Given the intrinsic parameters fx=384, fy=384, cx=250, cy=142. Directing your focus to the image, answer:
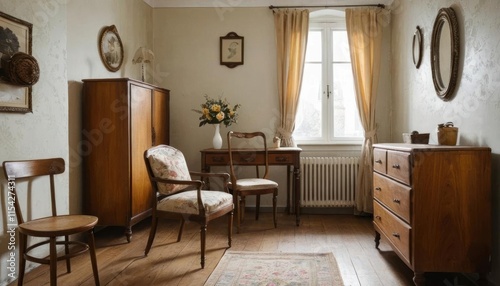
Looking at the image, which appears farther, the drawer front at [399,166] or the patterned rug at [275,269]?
the patterned rug at [275,269]

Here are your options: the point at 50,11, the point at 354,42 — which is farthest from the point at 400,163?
the point at 50,11

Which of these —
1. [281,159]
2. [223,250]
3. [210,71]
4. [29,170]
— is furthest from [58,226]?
[210,71]

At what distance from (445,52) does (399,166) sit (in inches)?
43.9

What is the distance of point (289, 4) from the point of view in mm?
4789

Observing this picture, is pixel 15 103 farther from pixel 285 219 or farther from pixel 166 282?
pixel 285 219

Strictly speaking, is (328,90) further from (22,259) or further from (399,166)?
(22,259)

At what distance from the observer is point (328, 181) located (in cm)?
470

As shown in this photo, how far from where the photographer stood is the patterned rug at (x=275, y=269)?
2.61 metres

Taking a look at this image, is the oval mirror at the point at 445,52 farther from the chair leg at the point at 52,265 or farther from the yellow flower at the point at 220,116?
the chair leg at the point at 52,265

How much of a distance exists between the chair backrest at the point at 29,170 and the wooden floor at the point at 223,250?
0.58 metres

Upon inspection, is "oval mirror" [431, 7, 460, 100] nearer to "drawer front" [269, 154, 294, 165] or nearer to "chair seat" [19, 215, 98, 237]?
"drawer front" [269, 154, 294, 165]

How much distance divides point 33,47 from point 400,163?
8.79ft

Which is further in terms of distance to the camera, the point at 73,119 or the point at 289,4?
the point at 289,4

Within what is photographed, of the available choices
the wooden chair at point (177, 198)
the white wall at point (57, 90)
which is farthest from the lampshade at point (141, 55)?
the wooden chair at point (177, 198)
